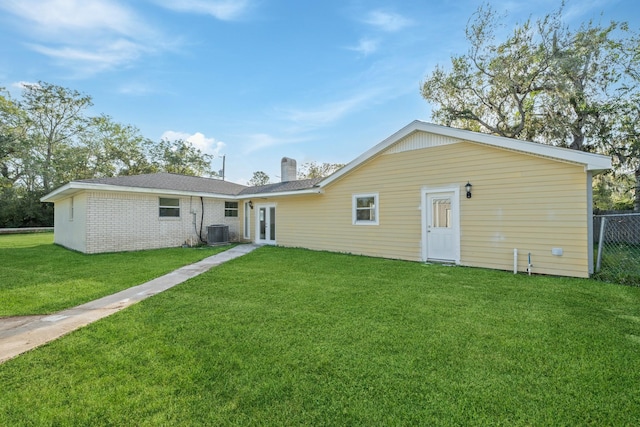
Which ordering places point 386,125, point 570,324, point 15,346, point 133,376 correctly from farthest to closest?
point 386,125 → point 570,324 → point 15,346 → point 133,376

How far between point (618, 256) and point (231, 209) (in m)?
14.3

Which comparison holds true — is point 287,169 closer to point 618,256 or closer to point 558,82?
point 618,256

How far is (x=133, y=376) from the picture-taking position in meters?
2.58

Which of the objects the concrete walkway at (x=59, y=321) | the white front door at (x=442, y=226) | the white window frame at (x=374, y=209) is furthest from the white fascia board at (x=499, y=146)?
the concrete walkway at (x=59, y=321)

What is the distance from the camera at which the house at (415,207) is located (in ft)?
21.0

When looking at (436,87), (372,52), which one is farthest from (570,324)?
(436,87)

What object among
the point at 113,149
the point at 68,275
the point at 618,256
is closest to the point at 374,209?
the point at 618,256

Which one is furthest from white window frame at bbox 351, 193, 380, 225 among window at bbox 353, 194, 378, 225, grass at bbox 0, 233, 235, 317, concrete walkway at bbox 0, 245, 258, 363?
concrete walkway at bbox 0, 245, 258, 363

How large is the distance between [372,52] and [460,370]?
11.3 metres

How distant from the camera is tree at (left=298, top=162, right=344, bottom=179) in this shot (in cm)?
2927

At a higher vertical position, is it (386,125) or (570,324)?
(386,125)

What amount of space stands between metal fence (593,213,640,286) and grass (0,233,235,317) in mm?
9525

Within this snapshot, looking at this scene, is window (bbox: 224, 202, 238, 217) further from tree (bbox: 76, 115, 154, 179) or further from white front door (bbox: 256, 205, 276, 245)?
tree (bbox: 76, 115, 154, 179)

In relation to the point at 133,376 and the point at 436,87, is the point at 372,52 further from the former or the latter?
the point at 133,376
